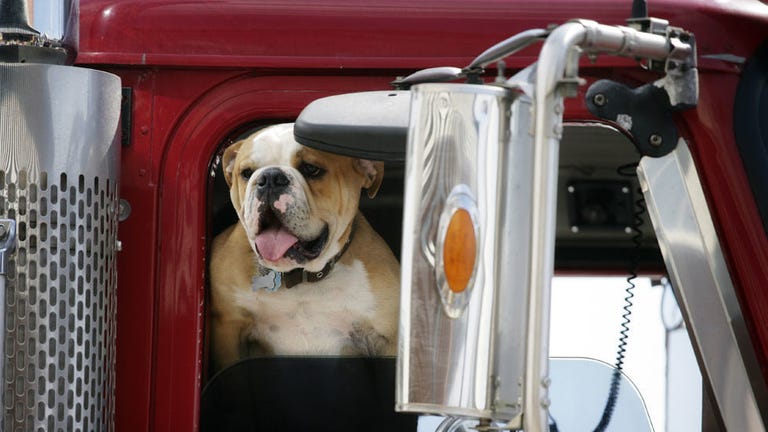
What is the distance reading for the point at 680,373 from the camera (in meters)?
2.31

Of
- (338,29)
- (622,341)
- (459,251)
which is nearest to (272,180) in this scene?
(338,29)

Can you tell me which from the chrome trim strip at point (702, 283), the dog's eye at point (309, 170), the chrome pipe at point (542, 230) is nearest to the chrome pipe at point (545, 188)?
the chrome pipe at point (542, 230)

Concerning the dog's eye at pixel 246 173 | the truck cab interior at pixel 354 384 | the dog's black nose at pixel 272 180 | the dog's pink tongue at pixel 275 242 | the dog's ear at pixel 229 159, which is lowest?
the truck cab interior at pixel 354 384

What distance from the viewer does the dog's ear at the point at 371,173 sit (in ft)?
7.13

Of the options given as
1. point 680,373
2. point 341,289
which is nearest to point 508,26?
point 341,289

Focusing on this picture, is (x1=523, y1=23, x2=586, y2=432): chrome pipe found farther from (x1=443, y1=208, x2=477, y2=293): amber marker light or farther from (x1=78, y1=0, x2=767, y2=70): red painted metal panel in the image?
(x1=78, y1=0, x2=767, y2=70): red painted metal panel

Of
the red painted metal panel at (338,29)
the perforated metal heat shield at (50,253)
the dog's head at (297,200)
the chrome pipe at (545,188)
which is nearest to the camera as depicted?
the chrome pipe at (545,188)

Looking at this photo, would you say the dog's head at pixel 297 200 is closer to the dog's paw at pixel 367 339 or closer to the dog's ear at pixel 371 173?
the dog's ear at pixel 371 173

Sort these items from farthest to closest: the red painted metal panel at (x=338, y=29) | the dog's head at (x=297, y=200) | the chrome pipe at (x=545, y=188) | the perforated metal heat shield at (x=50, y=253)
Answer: the red painted metal panel at (x=338, y=29) → the dog's head at (x=297, y=200) → the perforated metal heat shield at (x=50, y=253) → the chrome pipe at (x=545, y=188)

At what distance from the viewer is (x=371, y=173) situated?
219cm

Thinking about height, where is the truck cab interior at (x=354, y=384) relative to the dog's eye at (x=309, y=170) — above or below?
below

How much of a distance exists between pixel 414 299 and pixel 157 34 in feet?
2.98

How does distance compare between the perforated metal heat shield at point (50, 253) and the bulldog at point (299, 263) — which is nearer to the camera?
the perforated metal heat shield at point (50, 253)

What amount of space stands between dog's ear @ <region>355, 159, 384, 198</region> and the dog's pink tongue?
0.16 m
